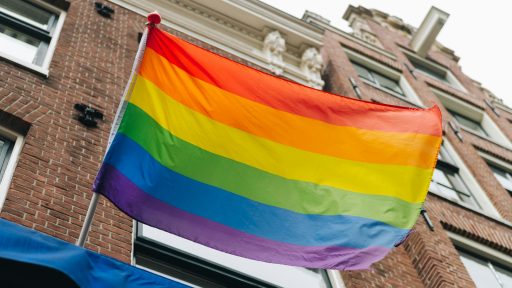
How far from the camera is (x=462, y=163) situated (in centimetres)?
1409

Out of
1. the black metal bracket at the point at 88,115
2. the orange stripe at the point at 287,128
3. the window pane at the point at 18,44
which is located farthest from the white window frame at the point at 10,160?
the window pane at the point at 18,44

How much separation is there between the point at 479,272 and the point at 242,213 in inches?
266

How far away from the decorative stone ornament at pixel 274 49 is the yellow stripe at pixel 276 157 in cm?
728

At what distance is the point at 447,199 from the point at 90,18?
8087mm

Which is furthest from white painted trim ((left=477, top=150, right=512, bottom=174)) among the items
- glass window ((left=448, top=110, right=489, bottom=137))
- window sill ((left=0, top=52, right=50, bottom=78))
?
window sill ((left=0, top=52, right=50, bottom=78))

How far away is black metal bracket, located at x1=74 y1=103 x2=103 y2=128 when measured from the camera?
7404 millimetres

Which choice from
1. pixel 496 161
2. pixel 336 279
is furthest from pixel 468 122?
pixel 336 279

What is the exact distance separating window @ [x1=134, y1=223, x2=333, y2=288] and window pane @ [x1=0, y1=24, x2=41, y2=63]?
3823 millimetres

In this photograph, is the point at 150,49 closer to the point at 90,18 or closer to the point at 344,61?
the point at 90,18

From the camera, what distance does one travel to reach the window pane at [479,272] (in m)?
9.71

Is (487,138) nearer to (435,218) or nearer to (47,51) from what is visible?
(435,218)

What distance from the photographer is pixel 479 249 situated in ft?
34.3

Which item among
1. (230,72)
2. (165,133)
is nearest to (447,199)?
(230,72)

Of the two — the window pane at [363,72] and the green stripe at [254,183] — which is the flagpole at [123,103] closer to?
the green stripe at [254,183]
